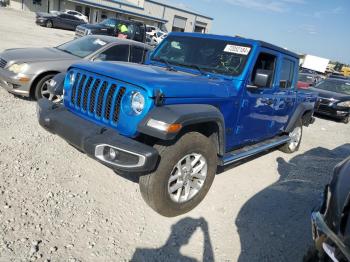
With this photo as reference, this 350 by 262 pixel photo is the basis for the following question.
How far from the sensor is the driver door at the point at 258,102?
14.1ft

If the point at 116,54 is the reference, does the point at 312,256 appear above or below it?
below

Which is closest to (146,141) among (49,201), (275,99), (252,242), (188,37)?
(49,201)

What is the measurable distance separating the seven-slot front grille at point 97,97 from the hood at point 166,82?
0.10 meters

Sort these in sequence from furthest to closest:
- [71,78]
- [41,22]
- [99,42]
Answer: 1. [41,22]
2. [99,42]
3. [71,78]

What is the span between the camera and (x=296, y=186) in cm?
520

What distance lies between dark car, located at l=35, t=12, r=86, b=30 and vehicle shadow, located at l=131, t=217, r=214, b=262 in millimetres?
30338

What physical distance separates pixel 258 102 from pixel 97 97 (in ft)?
7.56

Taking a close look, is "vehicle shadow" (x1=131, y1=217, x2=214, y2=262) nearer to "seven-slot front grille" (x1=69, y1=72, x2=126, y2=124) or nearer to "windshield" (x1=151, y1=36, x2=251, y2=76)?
"seven-slot front grille" (x1=69, y1=72, x2=126, y2=124)

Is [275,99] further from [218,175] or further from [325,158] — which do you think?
[325,158]

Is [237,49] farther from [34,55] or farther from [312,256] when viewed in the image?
[34,55]

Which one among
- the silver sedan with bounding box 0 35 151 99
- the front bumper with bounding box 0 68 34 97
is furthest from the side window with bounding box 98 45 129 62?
the front bumper with bounding box 0 68 34 97

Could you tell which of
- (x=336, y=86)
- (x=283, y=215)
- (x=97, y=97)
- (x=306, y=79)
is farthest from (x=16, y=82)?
(x=306, y=79)

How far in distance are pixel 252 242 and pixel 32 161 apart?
9.79 ft

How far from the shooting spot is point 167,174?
3357 millimetres
